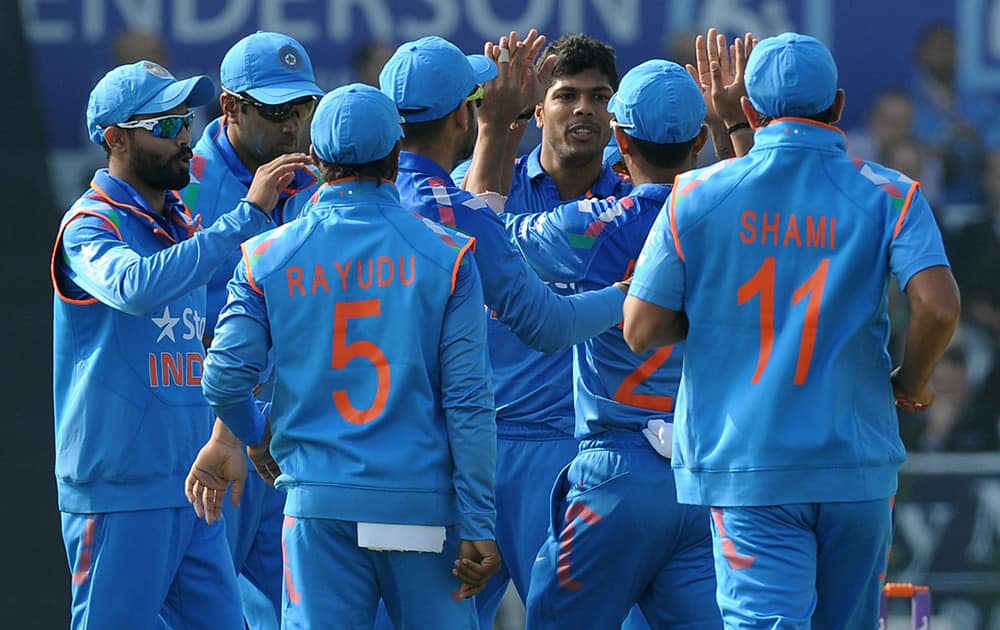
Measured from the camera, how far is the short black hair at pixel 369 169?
144 inches

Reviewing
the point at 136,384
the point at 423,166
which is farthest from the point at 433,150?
the point at 136,384

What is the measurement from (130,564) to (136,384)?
432 millimetres

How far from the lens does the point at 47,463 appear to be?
22.9ft

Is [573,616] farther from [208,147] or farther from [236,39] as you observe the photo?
[236,39]

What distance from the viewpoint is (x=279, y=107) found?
192 inches

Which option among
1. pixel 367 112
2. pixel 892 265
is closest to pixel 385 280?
pixel 367 112

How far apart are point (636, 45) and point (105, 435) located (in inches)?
134

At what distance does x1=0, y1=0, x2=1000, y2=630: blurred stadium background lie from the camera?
6.91m

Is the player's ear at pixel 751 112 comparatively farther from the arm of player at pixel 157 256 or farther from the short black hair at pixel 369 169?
the arm of player at pixel 157 256

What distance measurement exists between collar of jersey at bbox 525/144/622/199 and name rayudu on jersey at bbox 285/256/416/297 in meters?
1.31

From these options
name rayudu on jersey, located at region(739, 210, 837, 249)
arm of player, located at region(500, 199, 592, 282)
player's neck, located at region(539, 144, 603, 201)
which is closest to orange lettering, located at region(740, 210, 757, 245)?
name rayudu on jersey, located at region(739, 210, 837, 249)

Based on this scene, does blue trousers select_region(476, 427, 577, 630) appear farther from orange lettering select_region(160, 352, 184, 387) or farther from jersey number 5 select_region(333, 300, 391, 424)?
jersey number 5 select_region(333, 300, 391, 424)

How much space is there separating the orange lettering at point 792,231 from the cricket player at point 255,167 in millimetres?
1700

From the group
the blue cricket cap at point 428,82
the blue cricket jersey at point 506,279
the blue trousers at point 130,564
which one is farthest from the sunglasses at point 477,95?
the blue trousers at point 130,564
